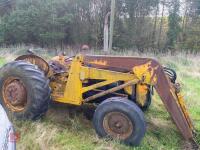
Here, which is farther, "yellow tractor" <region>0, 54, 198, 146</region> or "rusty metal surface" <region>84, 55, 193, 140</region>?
"rusty metal surface" <region>84, 55, 193, 140</region>

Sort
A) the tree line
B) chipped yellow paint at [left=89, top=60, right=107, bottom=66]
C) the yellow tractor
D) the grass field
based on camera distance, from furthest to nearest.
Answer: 1. the tree line
2. chipped yellow paint at [left=89, top=60, right=107, bottom=66]
3. the yellow tractor
4. the grass field

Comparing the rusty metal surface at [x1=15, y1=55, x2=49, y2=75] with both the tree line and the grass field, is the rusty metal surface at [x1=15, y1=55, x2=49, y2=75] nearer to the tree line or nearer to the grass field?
the grass field

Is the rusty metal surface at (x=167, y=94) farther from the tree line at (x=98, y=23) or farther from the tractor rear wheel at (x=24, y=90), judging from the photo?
the tree line at (x=98, y=23)

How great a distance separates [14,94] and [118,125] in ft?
5.88

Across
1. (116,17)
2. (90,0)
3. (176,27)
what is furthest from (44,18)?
(176,27)

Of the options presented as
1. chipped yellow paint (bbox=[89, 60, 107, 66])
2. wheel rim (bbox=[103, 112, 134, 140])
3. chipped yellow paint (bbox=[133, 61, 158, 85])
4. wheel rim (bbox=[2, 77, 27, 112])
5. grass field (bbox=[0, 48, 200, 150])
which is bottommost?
grass field (bbox=[0, 48, 200, 150])

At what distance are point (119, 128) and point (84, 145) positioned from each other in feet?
1.94

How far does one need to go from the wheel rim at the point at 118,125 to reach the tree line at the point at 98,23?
818 inches

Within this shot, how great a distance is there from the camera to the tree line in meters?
25.7

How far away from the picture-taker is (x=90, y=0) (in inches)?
1039

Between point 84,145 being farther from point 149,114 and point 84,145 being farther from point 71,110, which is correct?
point 149,114

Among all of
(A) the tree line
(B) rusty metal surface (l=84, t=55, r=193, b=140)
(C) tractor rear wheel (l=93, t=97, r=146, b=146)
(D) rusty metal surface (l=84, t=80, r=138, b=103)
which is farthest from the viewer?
(A) the tree line

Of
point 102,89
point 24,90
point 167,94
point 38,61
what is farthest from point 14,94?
point 167,94

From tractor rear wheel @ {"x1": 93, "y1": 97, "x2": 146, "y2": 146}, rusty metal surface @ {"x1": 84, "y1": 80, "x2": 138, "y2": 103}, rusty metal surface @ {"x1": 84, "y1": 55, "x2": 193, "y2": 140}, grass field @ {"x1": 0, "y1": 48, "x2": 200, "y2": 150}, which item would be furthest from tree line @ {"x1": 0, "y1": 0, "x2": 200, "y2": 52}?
tractor rear wheel @ {"x1": 93, "y1": 97, "x2": 146, "y2": 146}
